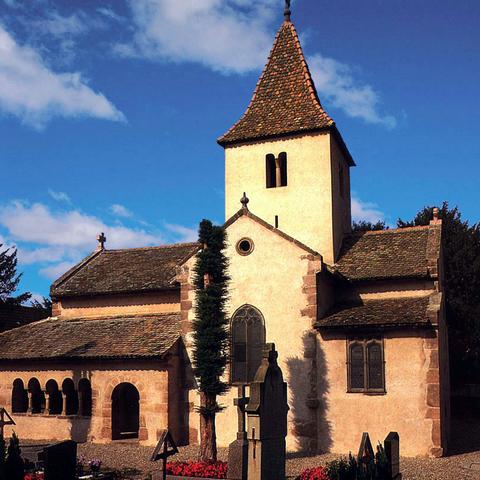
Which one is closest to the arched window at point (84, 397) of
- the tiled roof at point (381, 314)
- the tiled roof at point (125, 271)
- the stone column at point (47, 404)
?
the stone column at point (47, 404)

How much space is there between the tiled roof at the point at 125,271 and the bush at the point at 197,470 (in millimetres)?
10004

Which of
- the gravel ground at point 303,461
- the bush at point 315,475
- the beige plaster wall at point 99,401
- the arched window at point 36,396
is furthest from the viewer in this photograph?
the arched window at point 36,396

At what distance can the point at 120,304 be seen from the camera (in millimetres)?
28906

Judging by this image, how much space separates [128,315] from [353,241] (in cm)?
1070

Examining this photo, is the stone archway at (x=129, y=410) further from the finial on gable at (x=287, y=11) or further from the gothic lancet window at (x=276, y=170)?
the finial on gable at (x=287, y=11)

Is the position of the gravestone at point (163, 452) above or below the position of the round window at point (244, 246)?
below

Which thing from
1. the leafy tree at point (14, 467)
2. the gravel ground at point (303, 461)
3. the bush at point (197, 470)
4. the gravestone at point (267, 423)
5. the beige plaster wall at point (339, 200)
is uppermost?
the beige plaster wall at point (339, 200)

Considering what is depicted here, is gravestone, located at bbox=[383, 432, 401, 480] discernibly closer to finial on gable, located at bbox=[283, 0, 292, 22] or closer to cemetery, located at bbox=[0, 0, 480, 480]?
cemetery, located at bbox=[0, 0, 480, 480]

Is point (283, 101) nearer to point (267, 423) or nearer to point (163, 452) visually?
point (267, 423)

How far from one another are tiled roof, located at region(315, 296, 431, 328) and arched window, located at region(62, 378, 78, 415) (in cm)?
1108

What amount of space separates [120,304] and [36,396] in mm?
5520

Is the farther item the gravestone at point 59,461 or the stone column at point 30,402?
the stone column at point 30,402

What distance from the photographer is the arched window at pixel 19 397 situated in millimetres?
27328

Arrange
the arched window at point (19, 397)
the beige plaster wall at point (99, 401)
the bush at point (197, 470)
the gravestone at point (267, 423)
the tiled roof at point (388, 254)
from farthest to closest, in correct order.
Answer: the arched window at point (19, 397), the tiled roof at point (388, 254), the beige plaster wall at point (99, 401), the bush at point (197, 470), the gravestone at point (267, 423)
